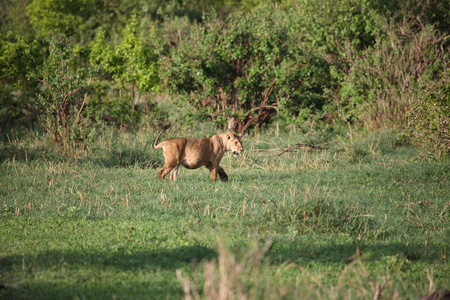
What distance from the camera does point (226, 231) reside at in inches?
225

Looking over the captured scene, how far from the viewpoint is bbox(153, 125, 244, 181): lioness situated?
7.87 m

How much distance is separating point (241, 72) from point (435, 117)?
6007mm

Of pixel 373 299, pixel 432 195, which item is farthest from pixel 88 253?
pixel 432 195

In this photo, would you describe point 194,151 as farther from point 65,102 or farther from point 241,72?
point 241,72

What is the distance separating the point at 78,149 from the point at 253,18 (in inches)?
303

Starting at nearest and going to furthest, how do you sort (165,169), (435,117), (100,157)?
1. (165,169)
2. (435,117)
3. (100,157)

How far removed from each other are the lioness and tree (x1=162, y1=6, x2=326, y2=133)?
555 centimetres

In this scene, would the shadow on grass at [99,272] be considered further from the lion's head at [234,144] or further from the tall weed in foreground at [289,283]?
the lion's head at [234,144]

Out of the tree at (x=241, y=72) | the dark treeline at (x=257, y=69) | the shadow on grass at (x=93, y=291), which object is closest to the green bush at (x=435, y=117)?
the dark treeline at (x=257, y=69)

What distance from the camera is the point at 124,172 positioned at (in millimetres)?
9133

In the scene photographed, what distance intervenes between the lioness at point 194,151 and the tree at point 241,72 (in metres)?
5.55

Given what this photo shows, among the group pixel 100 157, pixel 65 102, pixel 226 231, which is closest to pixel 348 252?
pixel 226 231

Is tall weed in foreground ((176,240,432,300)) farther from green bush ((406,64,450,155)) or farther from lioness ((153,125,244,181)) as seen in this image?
green bush ((406,64,450,155))

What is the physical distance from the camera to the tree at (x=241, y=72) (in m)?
13.5
